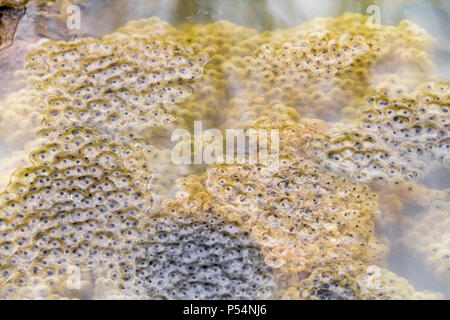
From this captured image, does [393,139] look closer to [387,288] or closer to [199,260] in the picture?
[387,288]

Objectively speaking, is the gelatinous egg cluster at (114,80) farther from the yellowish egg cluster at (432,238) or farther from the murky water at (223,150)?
the yellowish egg cluster at (432,238)

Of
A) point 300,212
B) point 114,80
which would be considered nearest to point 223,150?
point 300,212

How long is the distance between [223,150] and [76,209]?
48 centimetres

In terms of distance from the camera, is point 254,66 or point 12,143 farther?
Result: point 254,66

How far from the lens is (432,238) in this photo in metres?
1.20

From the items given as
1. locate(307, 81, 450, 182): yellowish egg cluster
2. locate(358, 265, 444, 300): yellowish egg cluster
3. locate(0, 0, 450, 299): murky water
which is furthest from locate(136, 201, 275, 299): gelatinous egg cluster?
locate(307, 81, 450, 182): yellowish egg cluster

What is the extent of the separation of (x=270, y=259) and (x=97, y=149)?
0.64 metres

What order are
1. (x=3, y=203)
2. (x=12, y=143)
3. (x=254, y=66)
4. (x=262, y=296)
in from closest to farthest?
(x=262, y=296) → (x=3, y=203) → (x=12, y=143) → (x=254, y=66)

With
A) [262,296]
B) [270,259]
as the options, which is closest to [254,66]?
[270,259]

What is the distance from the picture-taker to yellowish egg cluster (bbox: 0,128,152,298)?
3.84 ft

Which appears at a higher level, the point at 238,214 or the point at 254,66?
the point at 254,66

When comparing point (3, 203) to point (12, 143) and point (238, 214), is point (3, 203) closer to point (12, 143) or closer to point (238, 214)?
point (12, 143)

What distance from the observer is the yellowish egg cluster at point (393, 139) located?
4.30 feet

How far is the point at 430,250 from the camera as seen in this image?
3.88 ft
